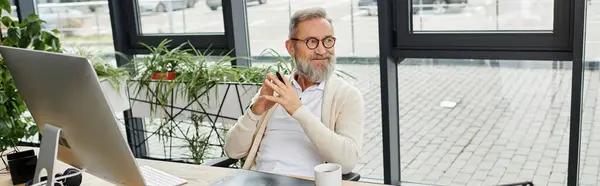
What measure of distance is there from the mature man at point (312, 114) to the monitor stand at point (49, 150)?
29.1 inches

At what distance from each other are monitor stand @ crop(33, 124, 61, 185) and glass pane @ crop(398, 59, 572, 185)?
1.89 metres

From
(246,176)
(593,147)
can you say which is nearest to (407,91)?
(593,147)

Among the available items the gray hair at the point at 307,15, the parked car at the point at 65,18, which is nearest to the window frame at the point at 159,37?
the parked car at the point at 65,18

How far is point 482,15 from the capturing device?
9.36 feet

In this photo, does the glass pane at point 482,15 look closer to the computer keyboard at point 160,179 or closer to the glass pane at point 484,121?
the glass pane at point 484,121

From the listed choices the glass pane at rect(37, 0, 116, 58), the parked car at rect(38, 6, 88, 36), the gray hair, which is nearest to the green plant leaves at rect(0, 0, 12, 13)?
the glass pane at rect(37, 0, 116, 58)

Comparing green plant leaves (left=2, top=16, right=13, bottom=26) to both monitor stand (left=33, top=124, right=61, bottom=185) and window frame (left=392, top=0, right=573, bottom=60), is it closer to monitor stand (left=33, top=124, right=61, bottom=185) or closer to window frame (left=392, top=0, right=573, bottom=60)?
Result: monitor stand (left=33, top=124, right=61, bottom=185)

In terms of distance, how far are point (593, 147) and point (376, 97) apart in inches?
40.6

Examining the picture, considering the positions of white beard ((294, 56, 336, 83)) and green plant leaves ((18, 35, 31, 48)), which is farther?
green plant leaves ((18, 35, 31, 48))

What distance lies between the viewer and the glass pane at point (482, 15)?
2.73 m

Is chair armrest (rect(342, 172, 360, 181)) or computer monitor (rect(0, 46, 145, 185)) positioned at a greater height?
computer monitor (rect(0, 46, 145, 185))

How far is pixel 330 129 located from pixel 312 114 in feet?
0.46

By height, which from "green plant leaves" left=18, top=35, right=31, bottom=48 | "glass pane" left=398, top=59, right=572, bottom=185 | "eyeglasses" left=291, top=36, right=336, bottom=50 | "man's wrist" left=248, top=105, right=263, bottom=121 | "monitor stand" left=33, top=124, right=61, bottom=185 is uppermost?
"green plant leaves" left=18, top=35, right=31, bottom=48

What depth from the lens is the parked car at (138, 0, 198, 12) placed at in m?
3.68
